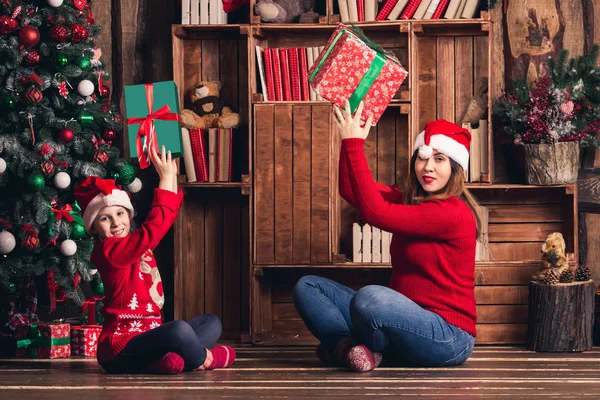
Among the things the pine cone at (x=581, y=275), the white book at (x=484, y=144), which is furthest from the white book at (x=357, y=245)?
the pine cone at (x=581, y=275)

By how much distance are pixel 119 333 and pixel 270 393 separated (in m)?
0.69

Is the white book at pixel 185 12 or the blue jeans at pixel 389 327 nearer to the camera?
the blue jeans at pixel 389 327

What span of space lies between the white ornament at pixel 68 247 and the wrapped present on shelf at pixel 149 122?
52 centimetres

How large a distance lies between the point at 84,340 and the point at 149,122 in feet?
3.32

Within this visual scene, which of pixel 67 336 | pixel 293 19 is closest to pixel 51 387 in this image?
pixel 67 336

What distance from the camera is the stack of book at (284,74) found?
15.4 ft

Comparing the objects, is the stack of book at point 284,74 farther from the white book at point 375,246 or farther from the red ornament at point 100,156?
the red ornament at point 100,156

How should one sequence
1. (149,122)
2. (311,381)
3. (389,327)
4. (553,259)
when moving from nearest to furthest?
(311,381), (389,327), (149,122), (553,259)

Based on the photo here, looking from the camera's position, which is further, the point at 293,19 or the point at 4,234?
the point at 293,19

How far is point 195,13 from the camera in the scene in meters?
4.73

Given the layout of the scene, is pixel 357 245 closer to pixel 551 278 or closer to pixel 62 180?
pixel 551 278

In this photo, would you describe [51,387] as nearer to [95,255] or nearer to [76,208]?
[95,255]

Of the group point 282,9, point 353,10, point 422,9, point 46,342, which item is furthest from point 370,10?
point 46,342

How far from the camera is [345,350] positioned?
3.67 meters
